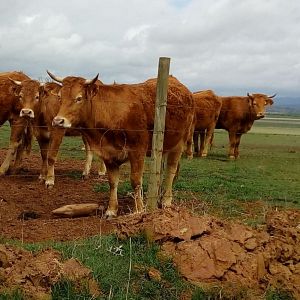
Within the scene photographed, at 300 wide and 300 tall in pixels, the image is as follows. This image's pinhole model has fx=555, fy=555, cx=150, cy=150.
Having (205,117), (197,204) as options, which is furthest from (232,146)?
(197,204)

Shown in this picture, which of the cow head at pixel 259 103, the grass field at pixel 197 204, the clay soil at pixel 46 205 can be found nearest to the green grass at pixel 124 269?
the grass field at pixel 197 204

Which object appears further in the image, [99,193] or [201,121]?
[201,121]

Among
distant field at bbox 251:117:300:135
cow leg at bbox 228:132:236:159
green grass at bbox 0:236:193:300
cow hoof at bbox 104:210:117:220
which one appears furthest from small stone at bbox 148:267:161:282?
distant field at bbox 251:117:300:135

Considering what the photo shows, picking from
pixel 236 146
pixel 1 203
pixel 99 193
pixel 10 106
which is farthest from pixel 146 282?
pixel 236 146

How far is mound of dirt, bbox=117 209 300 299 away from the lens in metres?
6.64

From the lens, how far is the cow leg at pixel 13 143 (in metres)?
14.6

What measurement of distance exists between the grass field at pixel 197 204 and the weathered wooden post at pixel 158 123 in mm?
1022

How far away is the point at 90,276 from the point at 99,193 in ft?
22.3

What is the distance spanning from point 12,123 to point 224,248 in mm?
9476

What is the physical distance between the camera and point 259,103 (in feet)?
81.4

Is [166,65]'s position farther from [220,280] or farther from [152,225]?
[220,280]

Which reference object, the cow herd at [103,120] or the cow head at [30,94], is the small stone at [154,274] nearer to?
the cow herd at [103,120]

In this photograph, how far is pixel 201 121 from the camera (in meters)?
23.8

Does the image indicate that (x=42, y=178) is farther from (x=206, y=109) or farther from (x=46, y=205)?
(x=206, y=109)
